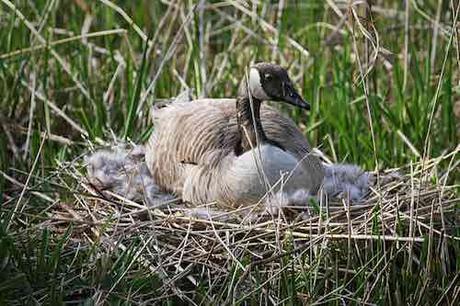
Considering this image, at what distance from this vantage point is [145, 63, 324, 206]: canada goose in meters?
3.91

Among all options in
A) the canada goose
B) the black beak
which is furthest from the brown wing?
the black beak

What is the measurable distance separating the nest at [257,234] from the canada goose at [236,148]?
95 mm

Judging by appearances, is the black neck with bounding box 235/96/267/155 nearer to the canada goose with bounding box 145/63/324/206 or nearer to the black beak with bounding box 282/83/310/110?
the canada goose with bounding box 145/63/324/206

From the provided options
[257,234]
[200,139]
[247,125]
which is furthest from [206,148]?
[257,234]

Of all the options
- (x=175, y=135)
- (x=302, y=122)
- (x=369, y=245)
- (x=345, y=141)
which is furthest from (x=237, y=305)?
(x=302, y=122)

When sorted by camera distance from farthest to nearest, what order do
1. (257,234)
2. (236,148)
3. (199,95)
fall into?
(199,95) < (236,148) < (257,234)

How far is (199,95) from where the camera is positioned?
500 cm

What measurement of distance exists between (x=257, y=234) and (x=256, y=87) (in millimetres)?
575

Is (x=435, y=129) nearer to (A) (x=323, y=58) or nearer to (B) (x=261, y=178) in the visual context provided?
(A) (x=323, y=58)

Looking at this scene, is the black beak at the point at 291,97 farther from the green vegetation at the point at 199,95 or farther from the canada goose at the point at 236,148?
the green vegetation at the point at 199,95

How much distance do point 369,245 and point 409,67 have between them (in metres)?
1.84

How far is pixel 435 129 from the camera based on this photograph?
4.90m

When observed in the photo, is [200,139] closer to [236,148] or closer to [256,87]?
[236,148]

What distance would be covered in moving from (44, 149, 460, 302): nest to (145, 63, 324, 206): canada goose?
3.7 inches
